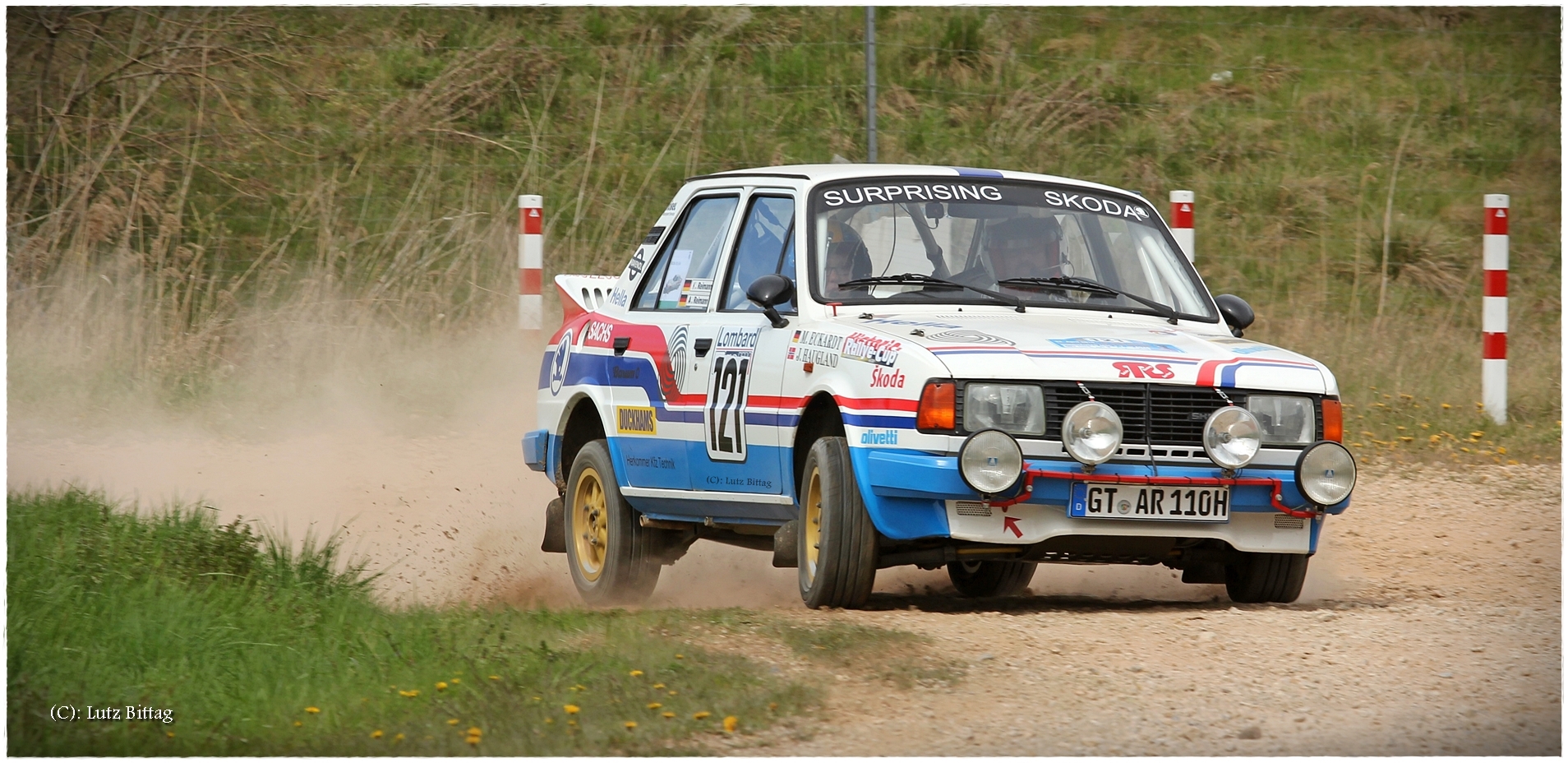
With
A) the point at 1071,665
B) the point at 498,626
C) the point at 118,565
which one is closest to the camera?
the point at 1071,665

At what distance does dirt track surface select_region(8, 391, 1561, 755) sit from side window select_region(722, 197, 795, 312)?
1257 millimetres

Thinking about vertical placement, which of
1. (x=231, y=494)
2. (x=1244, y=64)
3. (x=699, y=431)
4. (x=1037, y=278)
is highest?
(x=1244, y=64)

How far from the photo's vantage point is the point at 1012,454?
252 inches

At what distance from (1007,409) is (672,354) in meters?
1.96

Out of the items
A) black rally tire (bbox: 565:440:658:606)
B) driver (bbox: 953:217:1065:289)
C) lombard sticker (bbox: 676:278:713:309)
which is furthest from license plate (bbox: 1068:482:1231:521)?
black rally tire (bbox: 565:440:658:606)

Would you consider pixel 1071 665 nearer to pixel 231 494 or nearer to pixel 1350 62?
pixel 231 494

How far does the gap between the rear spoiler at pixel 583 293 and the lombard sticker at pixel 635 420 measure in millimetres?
872

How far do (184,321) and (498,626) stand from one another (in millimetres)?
9220

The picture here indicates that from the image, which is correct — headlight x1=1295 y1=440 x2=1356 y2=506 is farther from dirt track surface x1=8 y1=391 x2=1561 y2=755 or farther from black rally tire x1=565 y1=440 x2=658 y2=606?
black rally tire x1=565 y1=440 x2=658 y2=606

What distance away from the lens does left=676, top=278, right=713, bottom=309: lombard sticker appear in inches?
318

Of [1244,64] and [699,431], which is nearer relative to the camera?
[699,431]

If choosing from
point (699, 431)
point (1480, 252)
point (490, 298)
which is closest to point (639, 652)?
point (699, 431)

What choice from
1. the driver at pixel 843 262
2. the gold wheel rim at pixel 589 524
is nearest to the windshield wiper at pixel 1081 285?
the driver at pixel 843 262

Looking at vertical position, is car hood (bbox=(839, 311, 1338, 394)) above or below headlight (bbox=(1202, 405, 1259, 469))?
above
